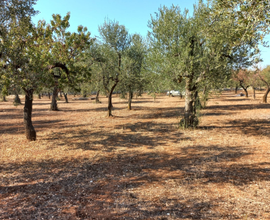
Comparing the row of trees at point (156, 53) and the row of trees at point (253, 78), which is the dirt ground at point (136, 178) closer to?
the row of trees at point (156, 53)

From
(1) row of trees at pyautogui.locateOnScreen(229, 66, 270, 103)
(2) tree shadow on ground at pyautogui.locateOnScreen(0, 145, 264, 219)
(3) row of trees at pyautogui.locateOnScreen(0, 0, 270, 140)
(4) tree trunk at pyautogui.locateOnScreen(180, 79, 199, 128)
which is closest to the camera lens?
(2) tree shadow on ground at pyautogui.locateOnScreen(0, 145, 264, 219)

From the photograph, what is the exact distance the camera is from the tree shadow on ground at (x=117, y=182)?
545 cm

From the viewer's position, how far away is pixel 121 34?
73.2ft

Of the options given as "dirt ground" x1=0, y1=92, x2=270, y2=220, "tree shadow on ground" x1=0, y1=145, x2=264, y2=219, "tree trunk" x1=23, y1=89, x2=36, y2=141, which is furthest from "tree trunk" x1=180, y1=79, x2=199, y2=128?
"tree trunk" x1=23, y1=89, x2=36, y2=141

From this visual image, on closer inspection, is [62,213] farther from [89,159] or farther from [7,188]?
[89,159]

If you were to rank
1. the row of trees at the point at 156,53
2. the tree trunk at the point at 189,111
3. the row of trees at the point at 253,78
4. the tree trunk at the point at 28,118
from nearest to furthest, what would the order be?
the row of trees at the point at 156,53
the tree trunk at the point at 28,118
the tree trunk at the point at 189,111
the row of trees at the point at 253,78

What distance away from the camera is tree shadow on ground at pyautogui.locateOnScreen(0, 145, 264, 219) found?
17.9ft

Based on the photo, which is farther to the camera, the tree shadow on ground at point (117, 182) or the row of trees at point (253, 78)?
the row of trees at point (253, 78)

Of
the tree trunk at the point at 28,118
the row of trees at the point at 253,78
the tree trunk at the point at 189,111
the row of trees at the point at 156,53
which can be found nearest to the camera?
the row of trees at the point at 156,53

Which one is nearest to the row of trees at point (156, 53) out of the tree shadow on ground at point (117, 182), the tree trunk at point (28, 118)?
the tree trunk at point (28, 118)

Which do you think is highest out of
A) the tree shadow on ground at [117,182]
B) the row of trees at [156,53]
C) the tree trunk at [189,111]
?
the row of trees at [156,53]

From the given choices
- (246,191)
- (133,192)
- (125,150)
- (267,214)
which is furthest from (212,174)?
(125,150)

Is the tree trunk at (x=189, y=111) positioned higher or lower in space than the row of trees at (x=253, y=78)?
lower

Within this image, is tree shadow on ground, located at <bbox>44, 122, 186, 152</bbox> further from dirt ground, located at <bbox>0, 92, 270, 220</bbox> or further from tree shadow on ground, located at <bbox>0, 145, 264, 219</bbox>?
tree shadow on ground, located at <bbox>0, 145, 264, 219</bbox>
